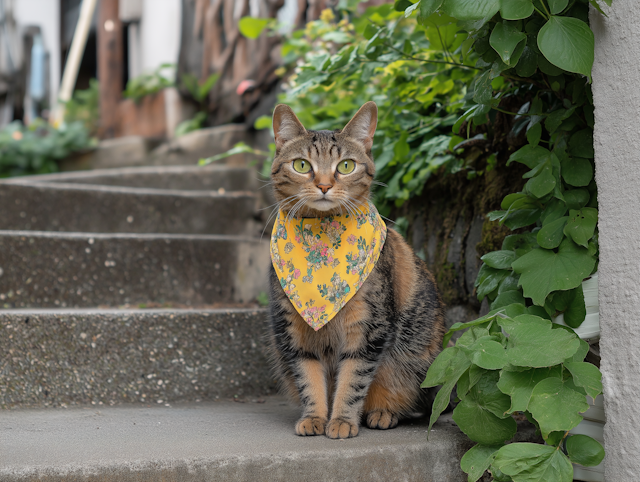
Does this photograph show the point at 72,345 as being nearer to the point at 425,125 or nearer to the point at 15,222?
the point at 15,222

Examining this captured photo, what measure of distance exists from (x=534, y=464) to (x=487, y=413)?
0.54 ft

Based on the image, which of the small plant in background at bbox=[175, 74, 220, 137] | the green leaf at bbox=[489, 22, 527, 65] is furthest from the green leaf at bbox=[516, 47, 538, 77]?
the small plant in background at bbox=[175, 74, 220, 137]

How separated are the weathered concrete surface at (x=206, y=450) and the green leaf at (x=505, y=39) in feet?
3.57

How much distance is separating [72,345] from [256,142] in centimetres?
282

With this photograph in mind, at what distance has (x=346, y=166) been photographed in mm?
1881

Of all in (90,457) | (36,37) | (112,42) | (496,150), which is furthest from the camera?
(36,37)

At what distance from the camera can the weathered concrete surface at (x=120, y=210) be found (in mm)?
3062

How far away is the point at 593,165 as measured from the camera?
152 cm

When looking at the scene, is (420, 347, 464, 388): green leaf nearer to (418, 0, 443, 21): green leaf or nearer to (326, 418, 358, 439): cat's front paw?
(326, 418, 358, 439): cat's front paw

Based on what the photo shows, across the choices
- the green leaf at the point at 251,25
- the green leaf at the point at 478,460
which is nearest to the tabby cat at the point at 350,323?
the green leaf at the point at 478,460

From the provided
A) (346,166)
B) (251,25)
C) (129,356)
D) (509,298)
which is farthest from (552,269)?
(251,25)

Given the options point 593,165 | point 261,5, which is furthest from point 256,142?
point 593,165

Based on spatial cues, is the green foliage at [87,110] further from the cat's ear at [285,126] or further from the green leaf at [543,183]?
the green leaf at [543,183]

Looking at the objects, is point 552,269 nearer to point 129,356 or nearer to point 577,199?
point 577,199
